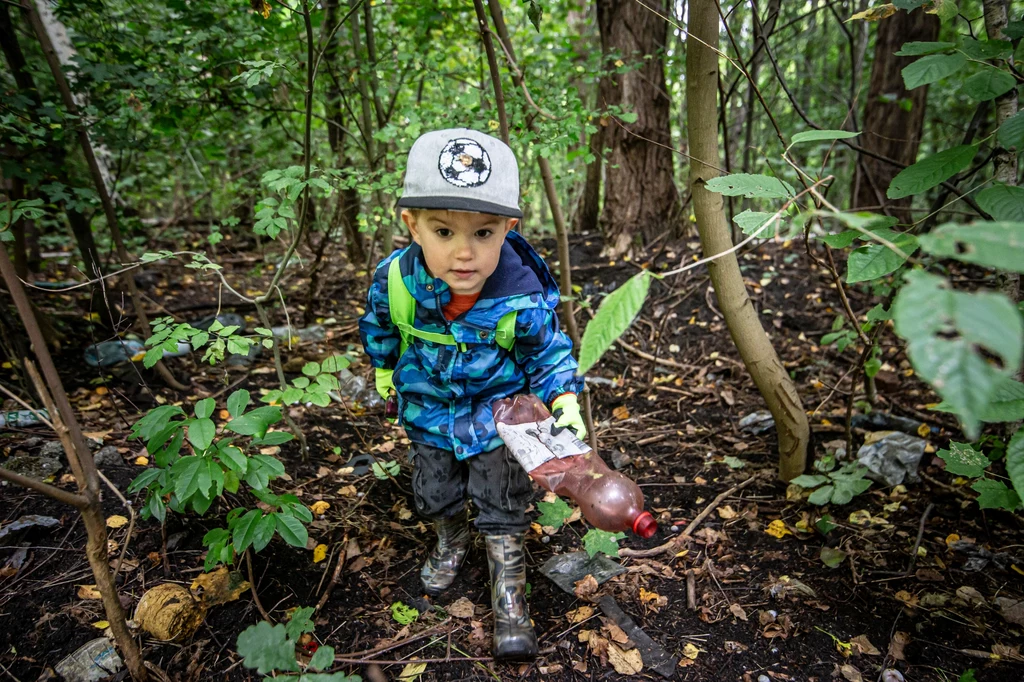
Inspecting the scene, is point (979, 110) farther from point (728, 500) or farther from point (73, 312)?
point (73, 312)

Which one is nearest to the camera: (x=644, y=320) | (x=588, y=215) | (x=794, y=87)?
(x=644, y=320)

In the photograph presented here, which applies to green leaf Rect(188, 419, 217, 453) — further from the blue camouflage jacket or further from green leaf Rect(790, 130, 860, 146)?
green leaf Rect(790, 130, 860, 146)

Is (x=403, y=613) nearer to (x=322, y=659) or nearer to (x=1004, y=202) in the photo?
(x=322, y=659)

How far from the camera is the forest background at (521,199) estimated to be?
4.16ft

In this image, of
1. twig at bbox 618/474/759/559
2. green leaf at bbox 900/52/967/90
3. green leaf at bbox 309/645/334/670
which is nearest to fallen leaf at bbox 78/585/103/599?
green leaf at bbox 309/645/334/670

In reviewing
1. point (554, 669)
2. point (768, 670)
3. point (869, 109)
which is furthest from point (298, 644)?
point (869, 109)

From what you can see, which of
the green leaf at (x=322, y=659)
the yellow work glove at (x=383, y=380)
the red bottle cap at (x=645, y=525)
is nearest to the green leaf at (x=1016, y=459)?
the red bottle cap at (x=645, y=525)

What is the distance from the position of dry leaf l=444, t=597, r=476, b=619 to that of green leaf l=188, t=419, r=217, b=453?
110cm

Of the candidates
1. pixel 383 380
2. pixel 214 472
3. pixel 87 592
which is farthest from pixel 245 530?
pixel 383 380

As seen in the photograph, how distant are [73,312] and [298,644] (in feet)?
9.16

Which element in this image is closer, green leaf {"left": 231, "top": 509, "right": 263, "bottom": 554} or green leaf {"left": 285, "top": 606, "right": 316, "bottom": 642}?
green leaf {"left": 285, "top": 606, "right": 316, "bottom": 642}

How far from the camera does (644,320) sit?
4.25 meters

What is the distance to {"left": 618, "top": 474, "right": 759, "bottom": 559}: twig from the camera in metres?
2.29

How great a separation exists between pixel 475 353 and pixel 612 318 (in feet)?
3.57
